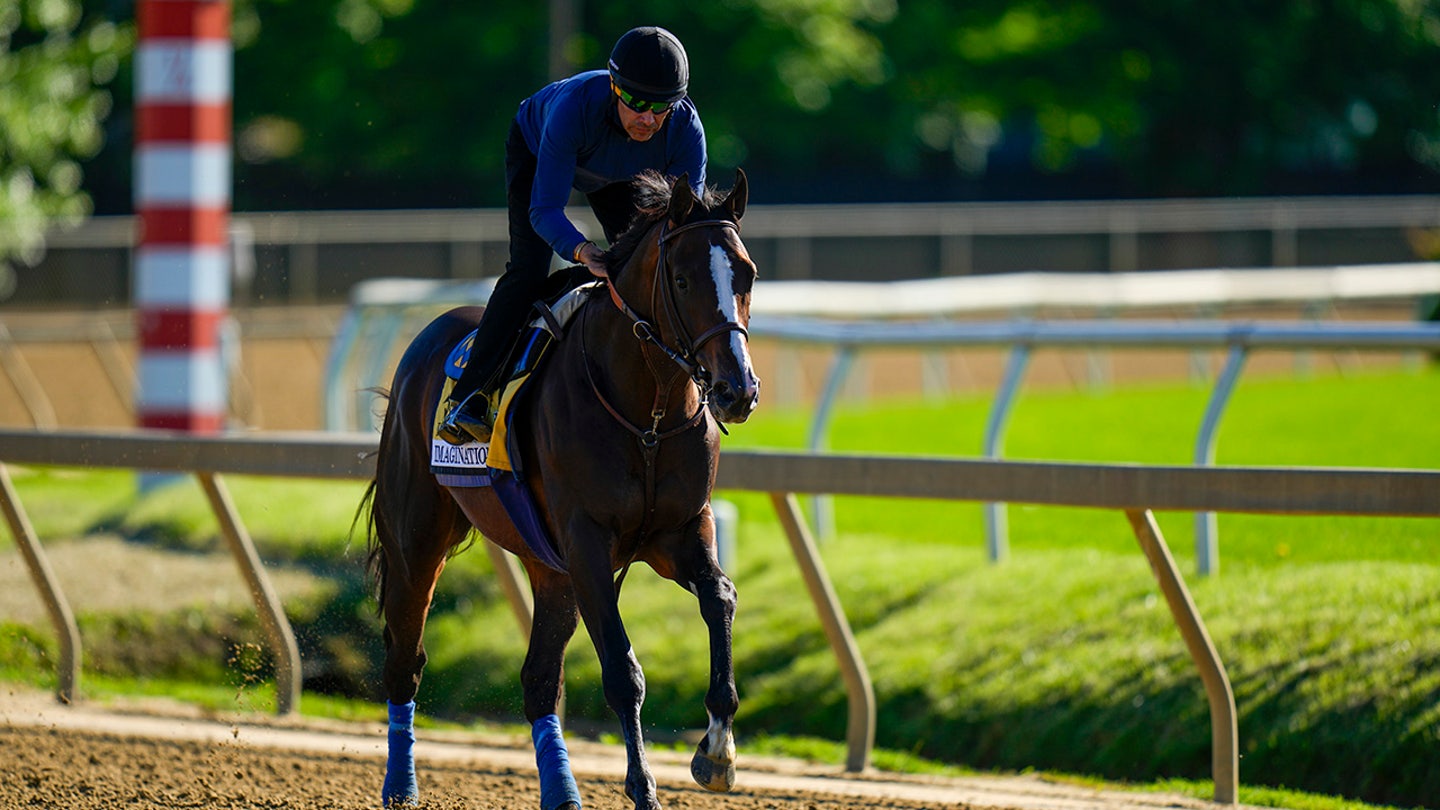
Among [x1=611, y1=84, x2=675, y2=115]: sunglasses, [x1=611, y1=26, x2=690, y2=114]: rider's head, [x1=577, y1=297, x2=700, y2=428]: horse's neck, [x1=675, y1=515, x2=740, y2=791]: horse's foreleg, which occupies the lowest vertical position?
[x1=675, y1=515, x2=740, y2=791]: horse's foreleg

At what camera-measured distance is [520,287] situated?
5590mm

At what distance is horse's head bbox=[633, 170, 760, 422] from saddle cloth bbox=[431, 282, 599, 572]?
1.81ft

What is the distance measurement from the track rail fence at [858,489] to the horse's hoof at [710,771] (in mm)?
1577

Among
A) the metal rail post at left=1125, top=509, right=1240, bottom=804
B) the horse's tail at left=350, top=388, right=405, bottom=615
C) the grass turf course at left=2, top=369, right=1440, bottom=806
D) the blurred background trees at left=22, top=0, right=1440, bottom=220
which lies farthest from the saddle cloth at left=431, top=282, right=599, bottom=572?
the blurred background trees at left=22, top=0, right=1440, bottom=220

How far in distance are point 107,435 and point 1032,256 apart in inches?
741

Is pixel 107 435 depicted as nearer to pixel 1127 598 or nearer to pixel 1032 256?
pixel 1127 598

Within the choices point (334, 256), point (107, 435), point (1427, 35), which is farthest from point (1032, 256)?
point (107, 435)

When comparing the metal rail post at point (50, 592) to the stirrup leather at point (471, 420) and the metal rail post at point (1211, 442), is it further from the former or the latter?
the metal rail post at point (1211, 442)

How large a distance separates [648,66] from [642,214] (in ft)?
1.33

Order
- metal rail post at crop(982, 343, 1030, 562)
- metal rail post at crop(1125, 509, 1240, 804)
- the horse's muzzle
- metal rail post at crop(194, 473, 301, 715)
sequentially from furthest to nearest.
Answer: metal rail post at crop(982, 343, 1030, 562) < metal rail post at crop(194, 473, 301, 715) < metal rail post at crop(1125, 509, 1240, 804) < the horse's muzzle

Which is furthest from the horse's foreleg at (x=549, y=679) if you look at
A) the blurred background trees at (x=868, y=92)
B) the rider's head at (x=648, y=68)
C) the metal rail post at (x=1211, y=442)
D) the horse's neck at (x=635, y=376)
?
the blurred background trees at (x=868, y=92)

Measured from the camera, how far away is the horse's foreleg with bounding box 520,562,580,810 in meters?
5.07

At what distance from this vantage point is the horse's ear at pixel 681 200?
4734 millimetres

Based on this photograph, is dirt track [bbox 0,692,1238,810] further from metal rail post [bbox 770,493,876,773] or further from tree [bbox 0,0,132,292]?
tree [bbox 0,0,132,292]
